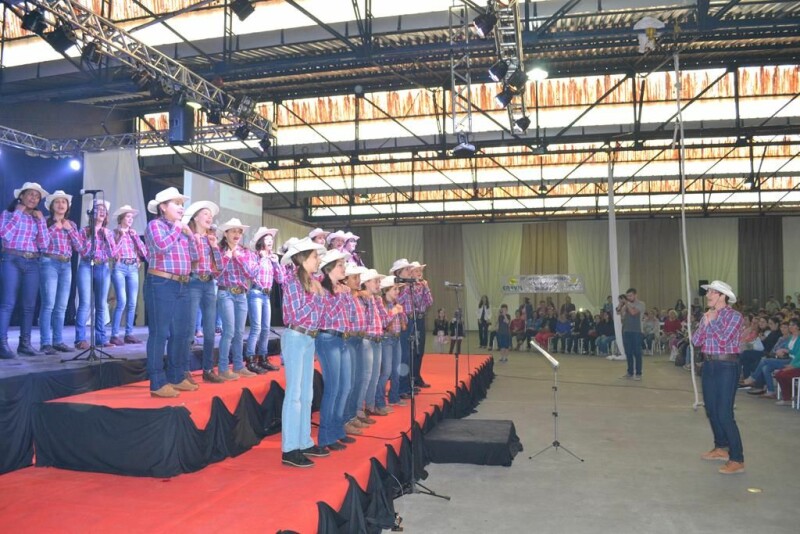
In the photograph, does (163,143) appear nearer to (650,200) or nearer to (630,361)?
(630,361)

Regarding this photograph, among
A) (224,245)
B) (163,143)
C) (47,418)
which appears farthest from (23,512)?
(163,143)

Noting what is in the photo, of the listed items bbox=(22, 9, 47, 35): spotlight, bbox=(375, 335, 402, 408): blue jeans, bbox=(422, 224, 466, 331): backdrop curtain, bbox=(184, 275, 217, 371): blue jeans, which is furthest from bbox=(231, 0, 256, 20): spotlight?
bbox=(422, 224, 466, 331): backdrop curtain

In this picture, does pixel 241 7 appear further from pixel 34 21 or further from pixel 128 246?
pixel 128 246

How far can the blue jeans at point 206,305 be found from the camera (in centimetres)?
502

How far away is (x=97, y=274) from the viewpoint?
6934 millimetres

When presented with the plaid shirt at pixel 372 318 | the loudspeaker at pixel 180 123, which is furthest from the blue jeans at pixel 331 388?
the loudspeaker at pixel 180 123

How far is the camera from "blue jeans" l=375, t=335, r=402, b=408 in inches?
256

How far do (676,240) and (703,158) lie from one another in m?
7.22

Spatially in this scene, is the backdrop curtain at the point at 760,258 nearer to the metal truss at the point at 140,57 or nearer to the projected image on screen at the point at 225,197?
the projected image on screen at the point at 225,197

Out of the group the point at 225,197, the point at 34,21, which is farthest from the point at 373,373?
the point at 225,197

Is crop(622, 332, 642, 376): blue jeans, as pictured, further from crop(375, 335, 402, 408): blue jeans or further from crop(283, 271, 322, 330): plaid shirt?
crop(283, 271, 322, 330): plaid shirt

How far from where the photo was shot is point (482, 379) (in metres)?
10.6

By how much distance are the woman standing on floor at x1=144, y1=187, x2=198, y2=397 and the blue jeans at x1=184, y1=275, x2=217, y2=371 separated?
0.10 metres

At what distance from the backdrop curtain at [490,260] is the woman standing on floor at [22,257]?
1884 centimetres
